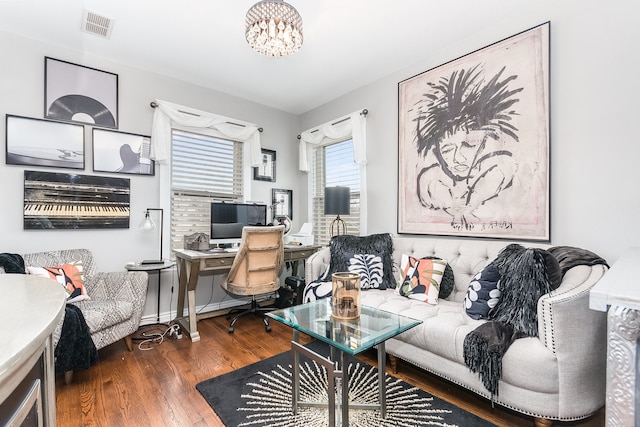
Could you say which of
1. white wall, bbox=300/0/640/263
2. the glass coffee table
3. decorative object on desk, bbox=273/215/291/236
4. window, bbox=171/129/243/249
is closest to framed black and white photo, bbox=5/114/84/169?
window, bbox=171/129/243/249

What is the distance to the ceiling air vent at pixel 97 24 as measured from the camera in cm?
226

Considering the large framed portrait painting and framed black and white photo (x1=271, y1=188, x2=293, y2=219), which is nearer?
the large framed portrait painting

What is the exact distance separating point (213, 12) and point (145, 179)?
5.64ft

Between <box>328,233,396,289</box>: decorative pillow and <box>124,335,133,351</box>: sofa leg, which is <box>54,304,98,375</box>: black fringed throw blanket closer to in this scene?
<box>124,335,133,351</box>: sofa leg

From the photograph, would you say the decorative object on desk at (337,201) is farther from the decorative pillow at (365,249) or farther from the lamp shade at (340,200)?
the decorative pillow at (365,249)

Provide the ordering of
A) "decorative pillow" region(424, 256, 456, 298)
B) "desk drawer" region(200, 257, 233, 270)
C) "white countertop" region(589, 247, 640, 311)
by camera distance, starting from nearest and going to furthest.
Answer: "white countertop" region(589, 247, 640, 311)
"decorative pillow" region(424, 256, 456, 298)
"desk drawer" region(200, 257, 233, 270)

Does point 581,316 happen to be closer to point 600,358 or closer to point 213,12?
point 600,358

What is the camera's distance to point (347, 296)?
1693 millimetres

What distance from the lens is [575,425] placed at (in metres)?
1.54

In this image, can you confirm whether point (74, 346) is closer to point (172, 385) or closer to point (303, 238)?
point (172, 385)

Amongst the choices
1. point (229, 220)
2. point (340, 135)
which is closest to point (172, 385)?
point (229, 220)

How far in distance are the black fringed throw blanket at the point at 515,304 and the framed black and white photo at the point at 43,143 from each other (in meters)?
3.40

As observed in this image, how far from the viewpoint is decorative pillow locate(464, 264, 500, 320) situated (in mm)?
1878

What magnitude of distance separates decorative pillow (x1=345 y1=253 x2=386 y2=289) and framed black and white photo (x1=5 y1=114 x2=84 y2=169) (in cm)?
259
